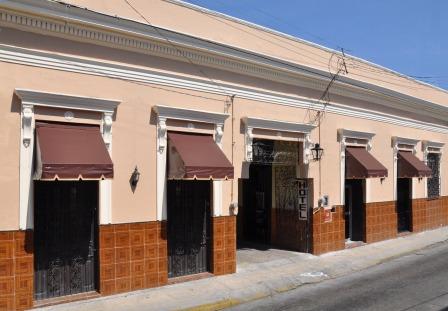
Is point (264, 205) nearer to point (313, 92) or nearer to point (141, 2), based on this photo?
point (313, 92)

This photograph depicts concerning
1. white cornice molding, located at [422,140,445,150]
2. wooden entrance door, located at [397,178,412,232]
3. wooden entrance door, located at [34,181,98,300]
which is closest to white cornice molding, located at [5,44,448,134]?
wooden entrance door, located at [34,181,98,300]

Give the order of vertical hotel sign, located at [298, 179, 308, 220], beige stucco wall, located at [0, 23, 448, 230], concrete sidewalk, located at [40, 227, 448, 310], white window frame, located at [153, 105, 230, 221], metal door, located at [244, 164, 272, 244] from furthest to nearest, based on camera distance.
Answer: metal door, located at [244, 164, 272, 244] → vertical hotel sign, located at [298, 179, 308, 220] → white window frame, located at [153, 105, 230, 221] → concrete sidewalk, located at [40, 227, 448, 310] → beige stucco wall, located at [0, 23, 448, 230]

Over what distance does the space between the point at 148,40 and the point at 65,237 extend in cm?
425

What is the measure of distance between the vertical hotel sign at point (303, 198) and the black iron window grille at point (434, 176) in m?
8.78

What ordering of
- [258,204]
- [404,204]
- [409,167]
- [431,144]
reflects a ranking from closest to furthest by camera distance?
[258,204], [409,167], [404,204], [431,144]

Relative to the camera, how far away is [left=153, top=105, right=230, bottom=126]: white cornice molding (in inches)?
428

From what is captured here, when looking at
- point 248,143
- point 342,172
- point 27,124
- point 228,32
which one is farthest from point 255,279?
point 27,124

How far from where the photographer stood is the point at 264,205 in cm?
1633

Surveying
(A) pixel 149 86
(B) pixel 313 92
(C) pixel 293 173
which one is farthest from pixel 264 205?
(A) pixel 149 86

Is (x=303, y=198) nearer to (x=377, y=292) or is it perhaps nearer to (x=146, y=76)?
(x=377, y=292)

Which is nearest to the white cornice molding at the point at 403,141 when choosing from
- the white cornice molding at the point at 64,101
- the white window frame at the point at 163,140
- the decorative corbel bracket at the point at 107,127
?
the white window frame at the point at 163,140

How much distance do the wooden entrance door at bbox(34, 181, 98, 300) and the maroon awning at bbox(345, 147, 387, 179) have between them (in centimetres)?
879

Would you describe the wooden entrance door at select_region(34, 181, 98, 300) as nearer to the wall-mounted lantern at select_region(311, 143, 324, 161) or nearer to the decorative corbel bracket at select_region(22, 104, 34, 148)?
the decorative corbel bracket at select_region(22, 104, 34, 148)

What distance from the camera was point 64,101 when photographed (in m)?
9.37
